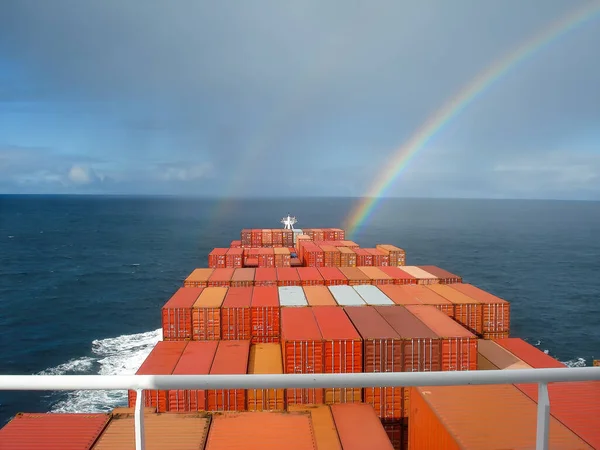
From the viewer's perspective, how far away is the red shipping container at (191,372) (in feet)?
50.7

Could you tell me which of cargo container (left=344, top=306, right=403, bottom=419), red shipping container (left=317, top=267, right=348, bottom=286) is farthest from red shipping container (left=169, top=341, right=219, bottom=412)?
red shipping container (left=317, top=267, right=348, bottom=286)

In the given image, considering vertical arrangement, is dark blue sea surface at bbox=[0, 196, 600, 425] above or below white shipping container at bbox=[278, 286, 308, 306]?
below

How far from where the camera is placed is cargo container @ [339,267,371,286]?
→ 2994cm

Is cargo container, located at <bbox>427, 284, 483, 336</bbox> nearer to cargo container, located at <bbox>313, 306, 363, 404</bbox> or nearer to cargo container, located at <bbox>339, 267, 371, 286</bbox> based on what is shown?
cargo container, located at <bbox>339, 267, 371, 286</bbox>

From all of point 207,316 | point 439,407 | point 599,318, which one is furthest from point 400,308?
point 599,318

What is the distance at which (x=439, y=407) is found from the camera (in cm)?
744

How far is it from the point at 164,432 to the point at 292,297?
53.2 ft

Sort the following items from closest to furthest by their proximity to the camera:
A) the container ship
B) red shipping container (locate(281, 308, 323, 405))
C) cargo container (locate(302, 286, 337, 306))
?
the container ship, red shipping container (locate(281, 308, 323, 405)), cargo container (locate(302, 286, 337, 306))

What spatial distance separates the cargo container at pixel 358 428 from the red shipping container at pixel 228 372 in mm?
5079

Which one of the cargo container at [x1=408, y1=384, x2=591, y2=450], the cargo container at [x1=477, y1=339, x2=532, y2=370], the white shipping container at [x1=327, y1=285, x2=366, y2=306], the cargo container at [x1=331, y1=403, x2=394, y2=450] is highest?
the cargo container at [x1=408, y1=384, x2=591, y2=450]

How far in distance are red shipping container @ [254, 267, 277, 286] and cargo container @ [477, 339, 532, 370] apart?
46.8 ft

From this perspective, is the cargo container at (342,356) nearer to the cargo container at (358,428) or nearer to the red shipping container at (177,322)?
the cargo container at (358,428)

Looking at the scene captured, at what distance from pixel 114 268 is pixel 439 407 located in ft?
244

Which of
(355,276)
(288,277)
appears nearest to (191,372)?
(288,277)
